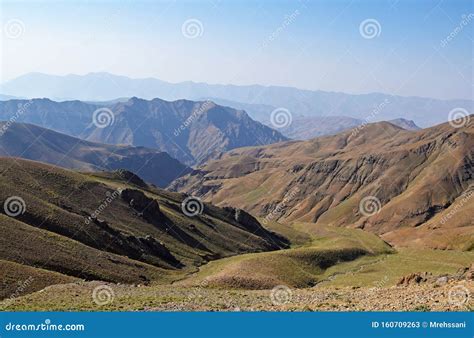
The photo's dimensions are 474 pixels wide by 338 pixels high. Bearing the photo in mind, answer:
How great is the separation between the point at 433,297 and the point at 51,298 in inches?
1076

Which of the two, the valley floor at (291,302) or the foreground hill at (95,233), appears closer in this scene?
the valley floor at (291,302)

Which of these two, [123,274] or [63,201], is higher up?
[63,201]

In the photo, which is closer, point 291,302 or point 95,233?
point 291,302

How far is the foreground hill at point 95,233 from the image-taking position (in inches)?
2283

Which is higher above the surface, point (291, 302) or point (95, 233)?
point (291, 302)

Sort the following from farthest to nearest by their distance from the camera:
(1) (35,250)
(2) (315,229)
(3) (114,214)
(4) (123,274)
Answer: (2) (315,229) → (3) (114,214) → (4) (123,274) → (1) (35,250)

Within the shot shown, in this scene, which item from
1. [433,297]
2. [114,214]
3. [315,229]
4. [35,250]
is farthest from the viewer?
[315,229]

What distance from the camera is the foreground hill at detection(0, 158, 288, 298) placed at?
58000 mm

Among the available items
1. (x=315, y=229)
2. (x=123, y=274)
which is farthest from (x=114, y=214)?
(x=315, y=229)

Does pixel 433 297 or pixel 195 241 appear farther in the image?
pixel 195 241

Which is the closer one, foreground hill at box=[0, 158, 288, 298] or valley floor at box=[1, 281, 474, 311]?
valley floor at box=[1, 281, 474, 311]

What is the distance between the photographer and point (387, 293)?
1304 inches

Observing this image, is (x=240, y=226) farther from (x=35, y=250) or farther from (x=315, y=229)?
(x=35, y=250)

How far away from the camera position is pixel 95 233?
7281 cm
